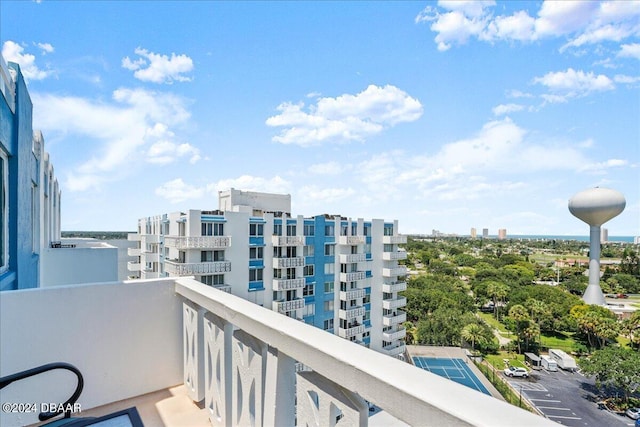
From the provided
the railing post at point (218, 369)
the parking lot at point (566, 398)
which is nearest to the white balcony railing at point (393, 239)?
the parking lot at point (566, 398)

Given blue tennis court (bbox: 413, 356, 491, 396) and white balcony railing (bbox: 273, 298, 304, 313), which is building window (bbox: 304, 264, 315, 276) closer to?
white balcony railing (bbox: 273, 298, 304, 313)

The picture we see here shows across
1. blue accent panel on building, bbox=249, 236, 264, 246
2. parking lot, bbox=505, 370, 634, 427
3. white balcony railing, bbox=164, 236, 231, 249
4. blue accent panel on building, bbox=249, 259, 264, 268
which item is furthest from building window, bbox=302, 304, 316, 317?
parking lot, bbox=505, 370, 634, 427

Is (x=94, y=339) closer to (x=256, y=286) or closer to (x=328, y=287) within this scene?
(x=256, y=286)

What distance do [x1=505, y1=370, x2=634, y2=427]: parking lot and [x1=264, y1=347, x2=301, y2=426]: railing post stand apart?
1978 centimetres

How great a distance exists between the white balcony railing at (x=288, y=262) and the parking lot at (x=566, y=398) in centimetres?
1354

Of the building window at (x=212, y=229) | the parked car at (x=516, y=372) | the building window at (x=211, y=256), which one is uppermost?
the building window at (x=212, y=229)

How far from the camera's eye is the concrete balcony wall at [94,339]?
172cm

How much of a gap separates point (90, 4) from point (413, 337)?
2932cm

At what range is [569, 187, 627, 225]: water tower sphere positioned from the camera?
26406 millimetres

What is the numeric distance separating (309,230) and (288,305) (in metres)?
4.11

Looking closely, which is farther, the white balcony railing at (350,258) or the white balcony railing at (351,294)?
the white balcony railing at (351,294)

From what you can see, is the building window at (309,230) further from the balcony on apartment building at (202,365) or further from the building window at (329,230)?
the balcony on apartment building at (202,365)

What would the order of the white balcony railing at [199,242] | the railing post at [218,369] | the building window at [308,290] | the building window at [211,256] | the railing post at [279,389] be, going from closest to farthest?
the railing post at [279,389]
the railing post at [218,369]
the white balcony railing at [199,242]
the building window at [211,256]
the building window at [308,290]

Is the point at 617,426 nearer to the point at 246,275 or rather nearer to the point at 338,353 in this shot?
the point at 246,275
